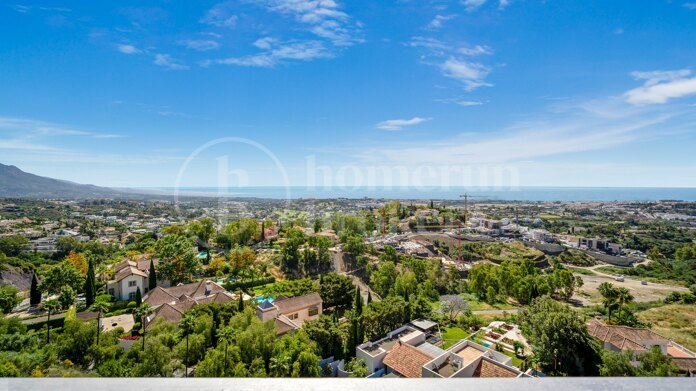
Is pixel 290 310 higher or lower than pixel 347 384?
lower

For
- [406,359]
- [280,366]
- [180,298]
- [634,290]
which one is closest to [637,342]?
[406,359]

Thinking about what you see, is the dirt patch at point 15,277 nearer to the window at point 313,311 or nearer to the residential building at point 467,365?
the window at point 313,311

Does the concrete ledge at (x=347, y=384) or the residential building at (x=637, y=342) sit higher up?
the concrete ledge at (x=347, y=384)

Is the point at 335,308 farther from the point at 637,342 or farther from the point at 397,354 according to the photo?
the point at 637,342

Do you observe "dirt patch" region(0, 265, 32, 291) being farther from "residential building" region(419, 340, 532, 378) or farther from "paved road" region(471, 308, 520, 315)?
"paved road" region(471, 308, 520, 315)

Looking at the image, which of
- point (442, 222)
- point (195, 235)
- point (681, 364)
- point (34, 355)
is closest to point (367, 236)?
point (442, 222)

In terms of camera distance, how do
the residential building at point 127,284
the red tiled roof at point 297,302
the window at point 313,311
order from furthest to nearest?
the residential building at point 127,284, the window at point 313,311, the red tiled roof at point 297,302

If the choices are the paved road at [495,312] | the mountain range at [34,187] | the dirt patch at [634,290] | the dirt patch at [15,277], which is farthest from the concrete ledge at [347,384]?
the mountain range at [34,187]
